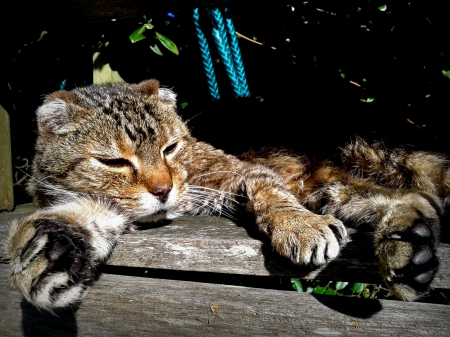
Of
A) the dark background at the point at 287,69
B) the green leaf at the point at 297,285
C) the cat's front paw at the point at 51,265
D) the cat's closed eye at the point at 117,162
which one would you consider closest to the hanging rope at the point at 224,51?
the dark background at the point at 287,69

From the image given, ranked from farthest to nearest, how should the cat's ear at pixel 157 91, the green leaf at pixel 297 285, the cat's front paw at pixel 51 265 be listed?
the green leaf at pixel 297 285, the cat's ear at pixel 157 91, the cat's front paw at pixel 51 265

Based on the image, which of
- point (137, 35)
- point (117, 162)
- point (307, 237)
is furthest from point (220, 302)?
point (137, 35)

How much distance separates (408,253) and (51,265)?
3.74 feet

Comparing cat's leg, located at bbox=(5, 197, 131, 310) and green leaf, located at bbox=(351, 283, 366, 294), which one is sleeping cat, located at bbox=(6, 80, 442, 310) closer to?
cat's leg, located at bbox=(5, 197, 131, 310)

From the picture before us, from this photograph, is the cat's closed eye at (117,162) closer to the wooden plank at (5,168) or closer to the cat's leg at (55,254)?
the cat's leg at (55,254)

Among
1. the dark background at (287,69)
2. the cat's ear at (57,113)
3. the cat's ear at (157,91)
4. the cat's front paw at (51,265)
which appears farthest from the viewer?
the dark background at (287,69)

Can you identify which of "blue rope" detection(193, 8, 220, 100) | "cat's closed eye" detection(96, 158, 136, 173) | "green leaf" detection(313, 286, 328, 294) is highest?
"blue rope" detection(193, 8, 220, 100)

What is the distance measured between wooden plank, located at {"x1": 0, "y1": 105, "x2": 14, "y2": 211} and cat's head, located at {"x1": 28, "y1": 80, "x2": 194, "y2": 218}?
0.35 m

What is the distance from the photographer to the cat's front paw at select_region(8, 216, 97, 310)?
1.33m

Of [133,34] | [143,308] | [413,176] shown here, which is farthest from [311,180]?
[133,34]

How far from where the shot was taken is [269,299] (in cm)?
145

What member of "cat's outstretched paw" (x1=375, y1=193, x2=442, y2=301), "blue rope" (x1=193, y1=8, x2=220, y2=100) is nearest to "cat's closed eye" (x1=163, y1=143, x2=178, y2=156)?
"blue rope" (x1=193, y1=8, x2=220, y2=100)

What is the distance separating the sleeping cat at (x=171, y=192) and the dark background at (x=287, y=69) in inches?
6.7

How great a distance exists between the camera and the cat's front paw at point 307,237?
143 centimetres
